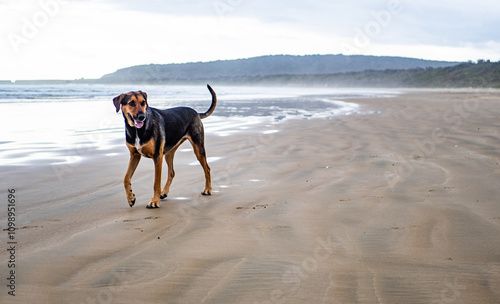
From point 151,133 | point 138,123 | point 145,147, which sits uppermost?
point 138,123

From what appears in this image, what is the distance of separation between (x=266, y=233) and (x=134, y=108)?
2132 mm

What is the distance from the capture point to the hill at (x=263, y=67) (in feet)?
449

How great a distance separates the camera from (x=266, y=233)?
13.1 ft

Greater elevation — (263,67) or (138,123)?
(263,67)

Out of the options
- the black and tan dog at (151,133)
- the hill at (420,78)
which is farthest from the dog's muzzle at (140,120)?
the hill at (420,78)

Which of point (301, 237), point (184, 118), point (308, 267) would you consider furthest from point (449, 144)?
point (308, 267)

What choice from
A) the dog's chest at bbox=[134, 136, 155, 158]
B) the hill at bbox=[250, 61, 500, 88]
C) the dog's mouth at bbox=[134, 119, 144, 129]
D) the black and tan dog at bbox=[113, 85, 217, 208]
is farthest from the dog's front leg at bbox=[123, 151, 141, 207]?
the hill at bbox=[250, 61, 500, 88]

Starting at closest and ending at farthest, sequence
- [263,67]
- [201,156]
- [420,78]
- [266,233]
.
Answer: [266,233]
[201,156]
[420,78]
[263,67]

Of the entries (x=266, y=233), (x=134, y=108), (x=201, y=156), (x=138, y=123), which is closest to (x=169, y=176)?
(x=201, y=156)

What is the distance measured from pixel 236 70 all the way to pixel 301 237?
148370 millimetres

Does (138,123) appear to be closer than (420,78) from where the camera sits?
Yes

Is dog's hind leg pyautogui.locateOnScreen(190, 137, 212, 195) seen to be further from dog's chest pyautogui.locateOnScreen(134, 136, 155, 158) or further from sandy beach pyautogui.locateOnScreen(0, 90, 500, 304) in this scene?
dog's chest pyautogui.locateOnScreen(134, 136, 155, 158)

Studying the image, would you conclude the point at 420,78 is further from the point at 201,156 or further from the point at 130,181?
the point at 130,181

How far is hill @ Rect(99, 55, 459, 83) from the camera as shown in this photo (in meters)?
137
